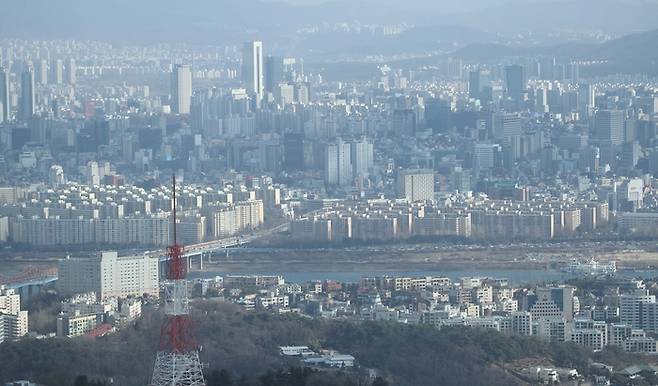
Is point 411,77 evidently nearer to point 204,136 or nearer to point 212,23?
point 212,23

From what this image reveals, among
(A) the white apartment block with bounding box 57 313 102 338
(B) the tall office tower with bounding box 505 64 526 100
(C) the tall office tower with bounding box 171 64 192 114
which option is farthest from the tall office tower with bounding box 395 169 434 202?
(B) the tall office tower with bounding box 505 64 526 100

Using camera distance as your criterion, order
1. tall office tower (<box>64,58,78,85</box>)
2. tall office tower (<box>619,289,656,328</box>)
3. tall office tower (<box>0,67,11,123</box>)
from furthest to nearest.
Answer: tall office tower (<box>64,58,78,85</box>) < tall office tower (<box>0,67,11,123</box>) < tall office tower (<box>619,289,656,328</box>)

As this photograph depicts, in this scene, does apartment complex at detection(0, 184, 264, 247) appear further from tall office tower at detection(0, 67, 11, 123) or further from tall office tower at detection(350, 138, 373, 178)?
tall office tower at detection(0, 67, 11, 123)

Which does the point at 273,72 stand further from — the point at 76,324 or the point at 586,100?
the point at 76,324

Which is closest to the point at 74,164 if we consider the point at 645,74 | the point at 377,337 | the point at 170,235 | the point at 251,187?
the point at 251,187

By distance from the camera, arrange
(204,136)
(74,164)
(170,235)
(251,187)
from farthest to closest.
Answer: (204,136)
(74,164)
(251,187)
(170,235)

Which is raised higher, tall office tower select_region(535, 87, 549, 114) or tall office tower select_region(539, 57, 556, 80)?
tall office tower select_region(539, 57, 556, 80)
